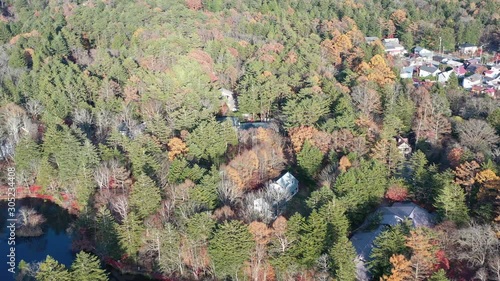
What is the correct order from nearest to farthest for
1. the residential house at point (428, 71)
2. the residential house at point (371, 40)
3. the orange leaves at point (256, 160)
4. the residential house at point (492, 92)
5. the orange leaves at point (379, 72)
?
the orange leaves at point (256, 160)
the orange leaves at point (379, 72)
the residential house at point (492, 92)
the residential house at point (428, 71)
the residential house at point (371, 40)

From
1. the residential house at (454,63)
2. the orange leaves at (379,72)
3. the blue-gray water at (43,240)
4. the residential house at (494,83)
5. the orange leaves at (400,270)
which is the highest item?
the orange leaves at (400,270)

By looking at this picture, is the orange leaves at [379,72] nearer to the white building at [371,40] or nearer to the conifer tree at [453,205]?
the white building at [371,40]

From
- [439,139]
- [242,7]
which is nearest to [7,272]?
[439,139]

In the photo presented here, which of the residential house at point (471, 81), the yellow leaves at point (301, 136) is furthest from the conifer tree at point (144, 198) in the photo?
the residential house at point (471, 81)

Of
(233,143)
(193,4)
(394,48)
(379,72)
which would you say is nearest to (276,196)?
(233,143)

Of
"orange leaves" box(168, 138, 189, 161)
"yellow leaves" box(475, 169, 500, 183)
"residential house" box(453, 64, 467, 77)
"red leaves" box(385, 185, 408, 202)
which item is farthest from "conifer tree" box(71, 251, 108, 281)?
"residential house" box(453, 64, 467, 77)

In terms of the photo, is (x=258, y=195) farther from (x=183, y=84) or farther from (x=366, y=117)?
(x=183, y=84)

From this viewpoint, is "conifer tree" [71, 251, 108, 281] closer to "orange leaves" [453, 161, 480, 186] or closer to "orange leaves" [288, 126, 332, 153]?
"orange leaves" [288, 126, 332, 153]
